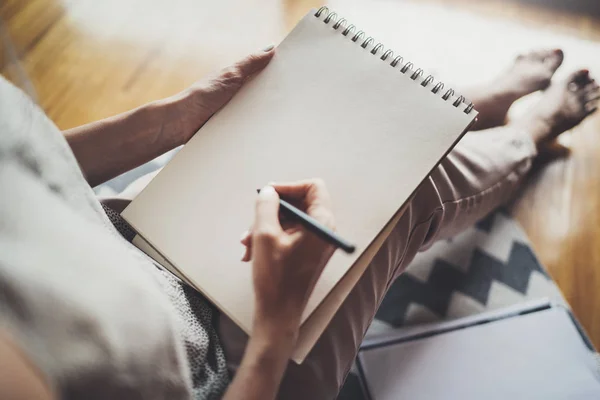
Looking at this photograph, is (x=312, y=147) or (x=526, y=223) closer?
(x=312, y=147)

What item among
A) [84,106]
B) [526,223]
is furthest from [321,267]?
[84,106]

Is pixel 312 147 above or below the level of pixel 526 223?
below

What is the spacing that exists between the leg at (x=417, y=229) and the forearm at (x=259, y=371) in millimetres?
A: 87

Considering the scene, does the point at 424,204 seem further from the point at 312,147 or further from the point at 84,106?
the point at 84,106

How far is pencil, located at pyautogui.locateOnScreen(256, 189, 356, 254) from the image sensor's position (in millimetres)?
431

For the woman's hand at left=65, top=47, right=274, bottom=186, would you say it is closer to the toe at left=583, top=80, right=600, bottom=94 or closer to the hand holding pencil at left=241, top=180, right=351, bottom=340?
the hand holding pencil at left=241, top=180, right=351, bottom=340

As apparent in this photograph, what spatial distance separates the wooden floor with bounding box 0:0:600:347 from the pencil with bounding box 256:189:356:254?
0.73 m

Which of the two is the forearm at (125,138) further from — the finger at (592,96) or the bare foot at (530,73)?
the finger at (592,96)

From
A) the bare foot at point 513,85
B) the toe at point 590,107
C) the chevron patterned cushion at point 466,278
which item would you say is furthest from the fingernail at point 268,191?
the toe at point 590,107

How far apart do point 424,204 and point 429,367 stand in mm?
337

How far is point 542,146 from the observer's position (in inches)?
41.2

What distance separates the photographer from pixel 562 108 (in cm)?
100

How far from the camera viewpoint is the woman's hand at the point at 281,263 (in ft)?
1.46

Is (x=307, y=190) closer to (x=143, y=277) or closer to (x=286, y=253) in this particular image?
(x=286, y=253)
